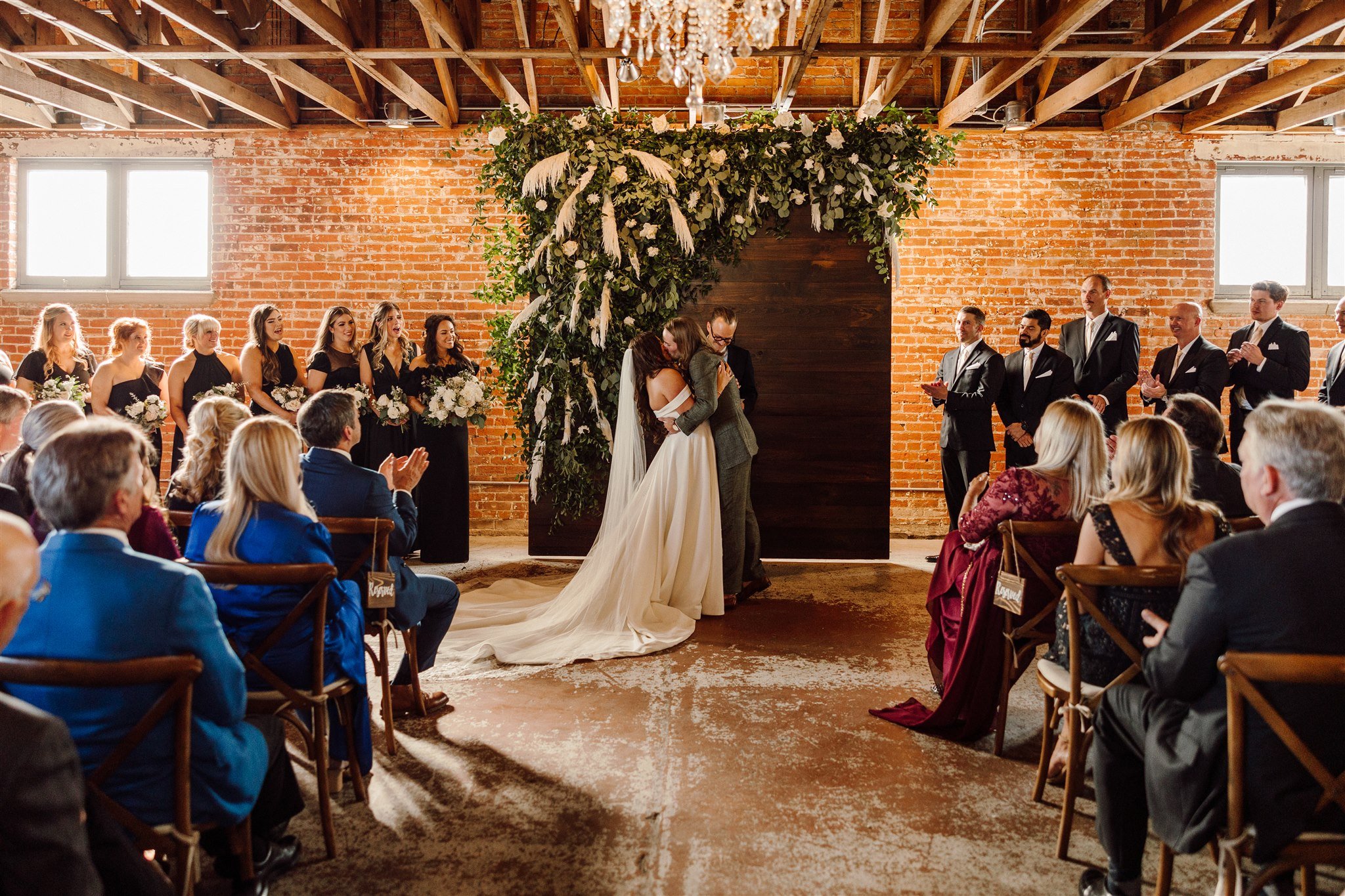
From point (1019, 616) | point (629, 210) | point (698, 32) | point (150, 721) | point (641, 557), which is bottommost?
point (641, 557)

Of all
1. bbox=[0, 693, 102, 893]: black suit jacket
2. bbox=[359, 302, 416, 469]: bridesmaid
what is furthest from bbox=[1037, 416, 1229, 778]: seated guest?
bbox=[359, 302, 416, 469]: bridesmaid

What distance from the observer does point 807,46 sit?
21.1 ft

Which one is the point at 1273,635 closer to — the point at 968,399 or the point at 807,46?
the point at 968,399

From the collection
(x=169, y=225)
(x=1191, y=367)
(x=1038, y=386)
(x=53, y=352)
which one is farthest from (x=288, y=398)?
(x=1191, y=367)

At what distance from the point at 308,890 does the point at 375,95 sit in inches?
301

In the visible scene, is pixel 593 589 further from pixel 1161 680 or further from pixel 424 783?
pixel 1161 680

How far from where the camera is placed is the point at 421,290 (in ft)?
28.1

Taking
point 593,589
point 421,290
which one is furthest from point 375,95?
point 593,589

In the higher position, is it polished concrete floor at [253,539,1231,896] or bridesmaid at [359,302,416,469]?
bridesmaid at [359,302,416,469]

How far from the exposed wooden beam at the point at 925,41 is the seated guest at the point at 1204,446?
325 cm

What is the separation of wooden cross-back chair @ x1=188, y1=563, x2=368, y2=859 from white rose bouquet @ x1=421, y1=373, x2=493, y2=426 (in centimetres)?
391

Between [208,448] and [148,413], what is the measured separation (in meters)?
3.70

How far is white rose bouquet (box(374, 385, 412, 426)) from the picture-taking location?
6645mm

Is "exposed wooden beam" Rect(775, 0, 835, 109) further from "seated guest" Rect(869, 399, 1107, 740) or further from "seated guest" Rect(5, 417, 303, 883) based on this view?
"seated guest" Rect(5, 417, 303, 883)
